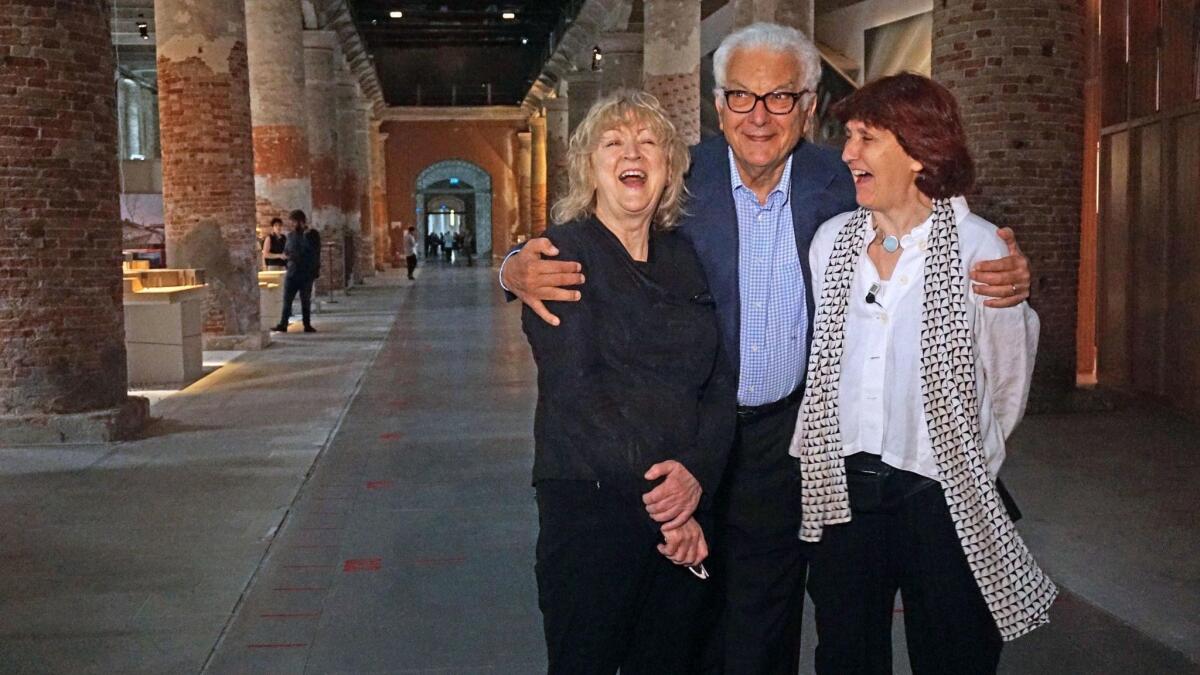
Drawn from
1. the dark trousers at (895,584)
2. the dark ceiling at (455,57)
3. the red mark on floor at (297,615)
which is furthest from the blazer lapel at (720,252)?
the dark ceiling at (455,57)

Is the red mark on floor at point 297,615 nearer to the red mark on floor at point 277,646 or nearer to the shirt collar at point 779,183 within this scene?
the red mark on floor at point 277,646

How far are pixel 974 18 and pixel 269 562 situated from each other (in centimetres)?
607

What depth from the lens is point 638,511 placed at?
2.52 m

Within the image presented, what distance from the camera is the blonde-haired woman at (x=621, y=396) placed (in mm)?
2480

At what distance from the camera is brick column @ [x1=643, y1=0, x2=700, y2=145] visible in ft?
53.8

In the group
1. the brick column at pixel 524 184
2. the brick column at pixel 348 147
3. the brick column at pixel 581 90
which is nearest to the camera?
the brick column at pixel 348 147

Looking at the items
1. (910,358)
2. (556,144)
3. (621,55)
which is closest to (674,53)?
(621,55)

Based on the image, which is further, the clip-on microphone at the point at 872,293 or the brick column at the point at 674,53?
the brick column at the point at 674,53

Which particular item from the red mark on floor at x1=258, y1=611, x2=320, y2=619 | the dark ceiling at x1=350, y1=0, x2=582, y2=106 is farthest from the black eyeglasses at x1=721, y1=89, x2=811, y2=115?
the dark ceiling at x1=350, y1=0, x2=582, y2=106

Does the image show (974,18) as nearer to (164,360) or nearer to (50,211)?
(50,211)

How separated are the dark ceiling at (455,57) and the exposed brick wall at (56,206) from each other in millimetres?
28183

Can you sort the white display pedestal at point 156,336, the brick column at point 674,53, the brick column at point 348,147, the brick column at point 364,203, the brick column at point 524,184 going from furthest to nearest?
the brick column at point 524,184, the brick column at point 364,203, the brick column at point 348,147, the brick column at point 674,53, the white display pedestal at point 156,336

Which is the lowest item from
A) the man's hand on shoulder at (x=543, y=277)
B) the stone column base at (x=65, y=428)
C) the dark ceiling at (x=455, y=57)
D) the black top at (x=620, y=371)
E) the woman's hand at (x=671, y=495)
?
the stone column base at (x=65, y=428)

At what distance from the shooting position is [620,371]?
2.49m
